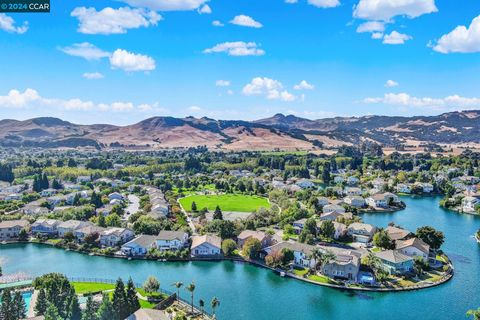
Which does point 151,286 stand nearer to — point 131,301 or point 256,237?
point 131,301

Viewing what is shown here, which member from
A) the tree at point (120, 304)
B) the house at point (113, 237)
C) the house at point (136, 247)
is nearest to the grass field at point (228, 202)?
the house at point (113, 237)

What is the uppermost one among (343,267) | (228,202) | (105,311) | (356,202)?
(105,311)

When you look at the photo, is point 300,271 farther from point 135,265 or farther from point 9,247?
point 9,247

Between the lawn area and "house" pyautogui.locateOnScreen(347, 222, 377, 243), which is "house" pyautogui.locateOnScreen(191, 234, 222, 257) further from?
"house" pyautogui.locateOnScreen(347, 222, 377, 243)

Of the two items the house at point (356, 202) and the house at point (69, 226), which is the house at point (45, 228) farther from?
the house at point (356, 202)

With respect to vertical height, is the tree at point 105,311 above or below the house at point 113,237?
above

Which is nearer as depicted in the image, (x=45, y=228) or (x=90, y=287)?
(x=90, y=287)

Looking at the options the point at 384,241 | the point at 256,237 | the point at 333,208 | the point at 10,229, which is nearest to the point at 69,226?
the point at 10,229

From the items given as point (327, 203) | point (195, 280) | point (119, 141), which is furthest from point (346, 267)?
point (119, 141)
